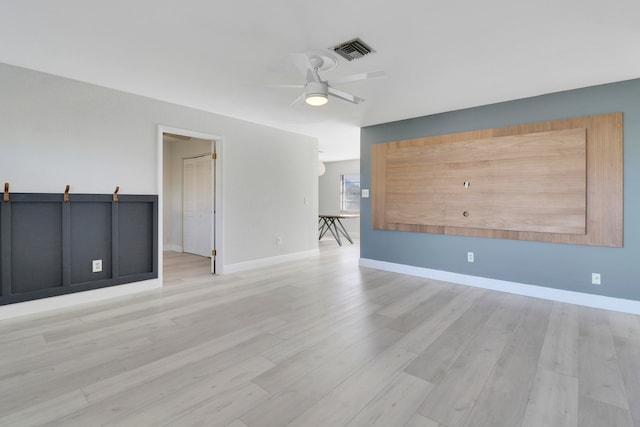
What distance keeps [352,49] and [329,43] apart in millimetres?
203

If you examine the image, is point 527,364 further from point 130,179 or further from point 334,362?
point 130,179

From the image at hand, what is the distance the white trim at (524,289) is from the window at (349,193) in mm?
4637

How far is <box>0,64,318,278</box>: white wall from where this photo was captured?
2926 mm

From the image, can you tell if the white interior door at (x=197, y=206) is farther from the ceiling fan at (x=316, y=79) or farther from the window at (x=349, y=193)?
the window at (x=349, y=193)

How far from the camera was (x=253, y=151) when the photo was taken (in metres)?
5.03

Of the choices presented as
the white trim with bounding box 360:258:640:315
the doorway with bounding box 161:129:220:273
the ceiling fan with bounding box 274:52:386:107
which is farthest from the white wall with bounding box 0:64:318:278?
the ceiling fan with bounding box 274:52:386:107

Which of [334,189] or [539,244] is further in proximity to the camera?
[334,189]

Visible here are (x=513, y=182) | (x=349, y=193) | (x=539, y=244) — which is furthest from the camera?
(x=349, y=193)

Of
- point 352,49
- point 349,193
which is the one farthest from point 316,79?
point 349,193

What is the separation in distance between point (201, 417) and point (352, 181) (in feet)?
27.6

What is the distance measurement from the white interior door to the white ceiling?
2697 millimetres

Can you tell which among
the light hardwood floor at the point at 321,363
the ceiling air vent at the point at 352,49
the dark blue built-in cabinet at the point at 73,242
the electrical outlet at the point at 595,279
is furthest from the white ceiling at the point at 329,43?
the light hardwood floor at the point at 321,363

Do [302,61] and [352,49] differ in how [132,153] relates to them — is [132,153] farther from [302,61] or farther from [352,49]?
[352,49]

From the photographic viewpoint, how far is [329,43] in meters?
2.41
